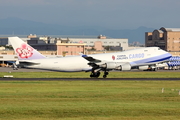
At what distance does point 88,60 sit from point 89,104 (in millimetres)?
31606

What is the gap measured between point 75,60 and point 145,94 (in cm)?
2708

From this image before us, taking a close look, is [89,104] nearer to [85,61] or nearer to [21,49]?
[21,49]

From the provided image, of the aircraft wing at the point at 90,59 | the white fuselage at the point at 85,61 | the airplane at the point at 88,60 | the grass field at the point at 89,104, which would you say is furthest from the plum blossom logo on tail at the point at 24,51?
the grass field at the point at 89,104

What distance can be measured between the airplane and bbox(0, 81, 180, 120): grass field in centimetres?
2034

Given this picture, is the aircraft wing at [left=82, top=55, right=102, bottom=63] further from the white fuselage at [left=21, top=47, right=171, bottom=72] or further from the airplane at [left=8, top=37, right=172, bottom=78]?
the white fuselage at [left=21, top=47, right=171, bottom=72]

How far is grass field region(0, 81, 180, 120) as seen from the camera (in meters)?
28.4

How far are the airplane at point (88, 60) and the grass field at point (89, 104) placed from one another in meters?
20.3

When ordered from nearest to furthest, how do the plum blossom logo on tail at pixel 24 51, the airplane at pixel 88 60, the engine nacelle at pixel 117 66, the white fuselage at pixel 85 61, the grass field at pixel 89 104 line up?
the grass field at pixel 89 104 → the plum blossom logo on tail at pixel 24 51 → the airplane at pixel 88 60 → the engine nacelle at pixel 117 66 → the white fuselage at pixel 85 61

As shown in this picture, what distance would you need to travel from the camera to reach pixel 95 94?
4006 cm

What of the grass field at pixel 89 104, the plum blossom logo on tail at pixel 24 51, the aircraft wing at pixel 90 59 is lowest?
the grass field at pixel 89 104

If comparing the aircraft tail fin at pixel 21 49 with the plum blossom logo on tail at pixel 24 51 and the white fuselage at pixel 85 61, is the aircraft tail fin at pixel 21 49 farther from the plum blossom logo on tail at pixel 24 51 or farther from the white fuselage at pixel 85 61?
the white fuselage at pixel 85 61

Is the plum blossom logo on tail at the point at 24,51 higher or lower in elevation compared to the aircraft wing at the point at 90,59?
higher

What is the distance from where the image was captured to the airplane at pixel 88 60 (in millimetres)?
63469

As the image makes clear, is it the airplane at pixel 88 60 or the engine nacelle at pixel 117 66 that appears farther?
the engine nacelle at pixel 117 66
